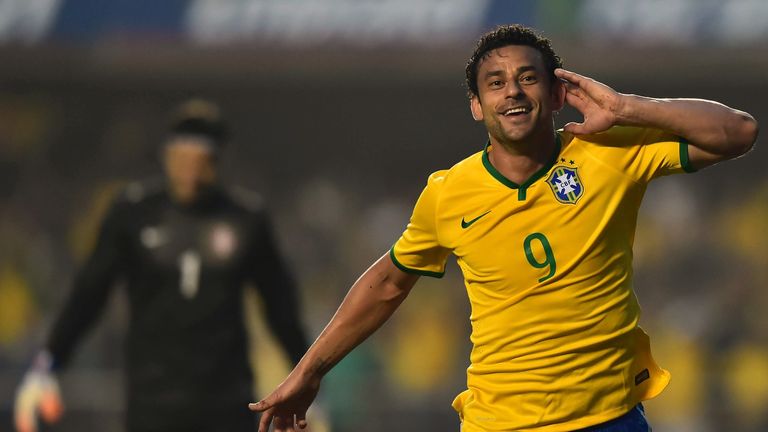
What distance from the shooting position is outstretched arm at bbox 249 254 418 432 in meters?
4.69

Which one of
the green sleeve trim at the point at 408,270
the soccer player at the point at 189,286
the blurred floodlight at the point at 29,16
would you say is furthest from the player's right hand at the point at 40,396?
the blurred floodlight at the point at 29,16

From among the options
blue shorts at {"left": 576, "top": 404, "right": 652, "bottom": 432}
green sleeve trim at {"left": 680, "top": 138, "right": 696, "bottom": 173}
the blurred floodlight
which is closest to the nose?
green sleeve trim at {"left": 680, "top": 138, "right": 696, "bottom": 173}

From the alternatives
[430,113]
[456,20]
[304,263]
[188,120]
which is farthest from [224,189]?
[430,113]

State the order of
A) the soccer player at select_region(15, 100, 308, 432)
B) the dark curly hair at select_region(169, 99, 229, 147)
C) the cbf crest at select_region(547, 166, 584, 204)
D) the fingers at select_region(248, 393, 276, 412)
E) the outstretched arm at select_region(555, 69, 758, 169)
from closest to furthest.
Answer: the outstretched arm at select_region(555, 69, 758, 169)
the cbf crest at select_region(547, 166, 584, 204)
the fingers at select_region(248, 393, 276, 412)
the soccer player at select_region(15, 100, 308, 432)
the dark curly hair at select_region(169, 99, 229, 147)

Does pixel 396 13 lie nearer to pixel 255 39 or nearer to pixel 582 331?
pixel 255 39

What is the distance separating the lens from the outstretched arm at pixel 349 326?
4691 millimetres

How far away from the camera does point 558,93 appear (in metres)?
4.43

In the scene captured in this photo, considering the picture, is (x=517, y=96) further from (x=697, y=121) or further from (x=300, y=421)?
(x=300, y=421)

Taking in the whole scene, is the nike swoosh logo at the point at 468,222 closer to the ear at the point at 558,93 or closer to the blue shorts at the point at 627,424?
the ear at the point at 558,93

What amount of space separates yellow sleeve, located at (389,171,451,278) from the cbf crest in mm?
373

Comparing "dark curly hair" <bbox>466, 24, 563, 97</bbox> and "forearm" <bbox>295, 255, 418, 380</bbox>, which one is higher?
"dark curly hair" <bbox>466, 24, 563, 97</bbox>

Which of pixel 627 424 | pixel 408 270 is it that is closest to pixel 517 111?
pixel 408 270

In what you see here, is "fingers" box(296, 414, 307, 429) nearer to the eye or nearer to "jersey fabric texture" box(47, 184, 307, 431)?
the eye

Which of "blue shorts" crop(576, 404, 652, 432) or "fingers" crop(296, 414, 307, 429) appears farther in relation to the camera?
"fingers" crop(296, 414, 307, 429)
